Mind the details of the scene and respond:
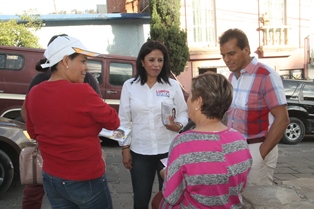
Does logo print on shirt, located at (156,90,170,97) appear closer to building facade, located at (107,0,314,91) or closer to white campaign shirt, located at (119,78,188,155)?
white campaign shirt, located at (119,78,188,155)

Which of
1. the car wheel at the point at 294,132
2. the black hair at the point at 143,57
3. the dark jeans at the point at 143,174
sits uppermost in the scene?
the black hair at the point at 143,57

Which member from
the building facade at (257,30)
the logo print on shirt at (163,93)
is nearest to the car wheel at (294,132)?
the building facade at (257,30)

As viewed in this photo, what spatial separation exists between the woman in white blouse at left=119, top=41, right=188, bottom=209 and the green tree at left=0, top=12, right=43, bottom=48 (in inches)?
390

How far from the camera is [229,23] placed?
15945 mm

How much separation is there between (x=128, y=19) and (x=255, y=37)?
226 inches

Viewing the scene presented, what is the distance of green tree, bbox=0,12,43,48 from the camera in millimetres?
11820

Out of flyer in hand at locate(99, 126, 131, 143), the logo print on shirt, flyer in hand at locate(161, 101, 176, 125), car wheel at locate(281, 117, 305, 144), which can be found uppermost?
the logo print on shirt

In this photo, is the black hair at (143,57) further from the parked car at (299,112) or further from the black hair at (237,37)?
the parked car at (299,112)

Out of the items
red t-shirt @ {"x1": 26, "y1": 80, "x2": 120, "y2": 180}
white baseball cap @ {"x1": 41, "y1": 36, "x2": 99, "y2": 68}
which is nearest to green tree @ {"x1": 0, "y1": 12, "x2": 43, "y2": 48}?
white baseball cap @ {"x1": 41, "y1": 36, "x2": 99, "y2": 68}

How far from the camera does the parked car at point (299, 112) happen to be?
9.52 meters

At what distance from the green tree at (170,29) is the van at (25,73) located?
5.01 meters

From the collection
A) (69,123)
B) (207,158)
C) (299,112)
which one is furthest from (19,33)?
(207,158)

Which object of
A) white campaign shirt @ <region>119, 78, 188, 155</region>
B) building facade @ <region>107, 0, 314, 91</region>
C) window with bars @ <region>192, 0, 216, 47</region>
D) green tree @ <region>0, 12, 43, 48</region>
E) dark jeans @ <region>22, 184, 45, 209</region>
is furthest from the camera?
window with bars @ <region>192, 0, 216, 47</region>

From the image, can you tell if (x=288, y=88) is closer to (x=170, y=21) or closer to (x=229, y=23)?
(x=170, y=21)
